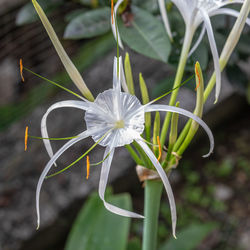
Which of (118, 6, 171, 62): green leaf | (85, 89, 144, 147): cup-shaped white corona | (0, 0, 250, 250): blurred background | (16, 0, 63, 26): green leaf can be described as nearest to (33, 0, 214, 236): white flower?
(85, 89, 144, 147): cup-shaped white corona

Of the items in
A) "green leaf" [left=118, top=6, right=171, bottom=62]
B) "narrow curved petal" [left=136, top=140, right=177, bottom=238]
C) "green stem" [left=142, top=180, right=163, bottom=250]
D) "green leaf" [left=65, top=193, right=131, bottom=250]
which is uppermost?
"green leaf" [left=118, top=6, right=171, bottom=62]

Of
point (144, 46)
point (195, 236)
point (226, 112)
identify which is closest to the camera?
point (144, 46)

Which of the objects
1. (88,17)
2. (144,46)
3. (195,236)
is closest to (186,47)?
(144,46)

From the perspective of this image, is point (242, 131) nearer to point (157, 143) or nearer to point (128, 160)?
point (128, 160)

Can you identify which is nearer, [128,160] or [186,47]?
[186,47]

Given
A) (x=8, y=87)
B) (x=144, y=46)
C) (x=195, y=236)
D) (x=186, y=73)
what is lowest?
(x=195, y=236)

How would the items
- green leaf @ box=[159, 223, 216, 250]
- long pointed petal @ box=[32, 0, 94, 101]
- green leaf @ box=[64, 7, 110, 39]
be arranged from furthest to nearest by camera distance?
green leaf @ box=[159, 223, 216, 250] < green leaf @ box=[64, 7, 110, 39] < long pointed petal @ box=[32, 0, 94, 101]

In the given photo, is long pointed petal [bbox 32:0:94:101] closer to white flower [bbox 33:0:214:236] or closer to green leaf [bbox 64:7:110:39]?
white flower [bbox 33:0:214:236]

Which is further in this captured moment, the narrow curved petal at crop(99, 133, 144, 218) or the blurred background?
the blurred background
